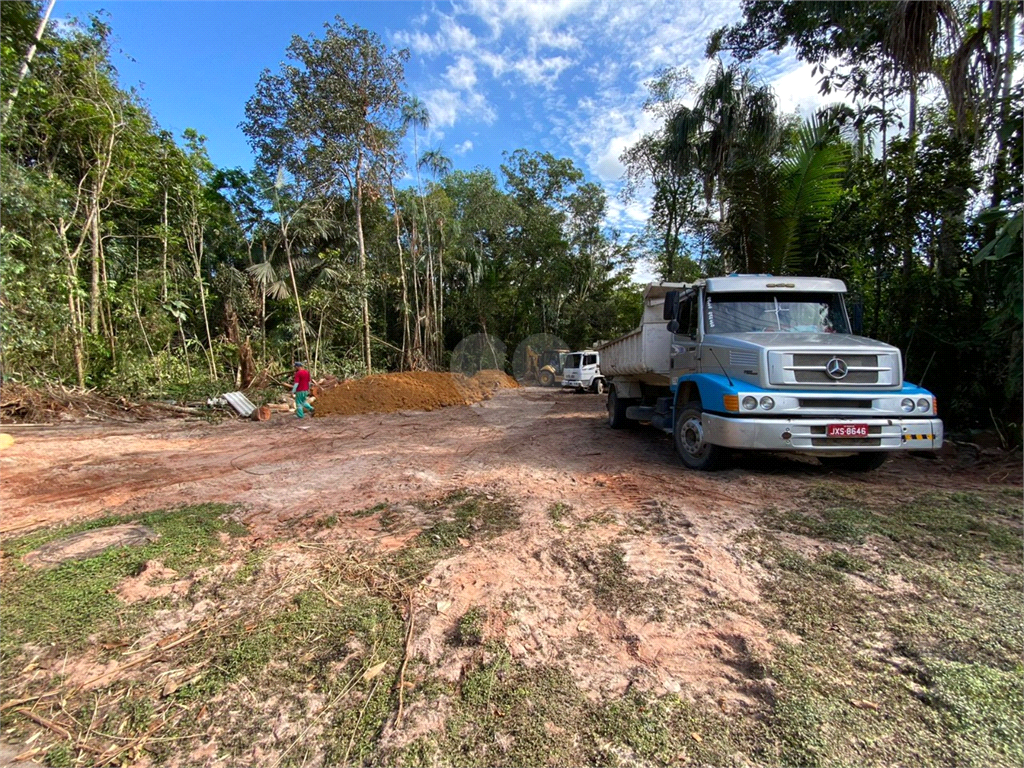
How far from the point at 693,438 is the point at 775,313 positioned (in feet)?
6.96

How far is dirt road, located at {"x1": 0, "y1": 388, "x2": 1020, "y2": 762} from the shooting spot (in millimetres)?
2361

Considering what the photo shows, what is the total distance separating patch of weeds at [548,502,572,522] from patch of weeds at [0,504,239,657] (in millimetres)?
2753

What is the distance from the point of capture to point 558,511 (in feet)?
14.4

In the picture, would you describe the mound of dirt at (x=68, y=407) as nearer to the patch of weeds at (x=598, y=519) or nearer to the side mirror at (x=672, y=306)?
the patch of weeds at (x=598, y=519)

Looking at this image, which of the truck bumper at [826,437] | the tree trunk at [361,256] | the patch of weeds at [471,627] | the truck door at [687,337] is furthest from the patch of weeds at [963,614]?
the tree trunk at [361,256]

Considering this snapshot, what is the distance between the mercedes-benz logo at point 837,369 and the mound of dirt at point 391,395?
1161cm

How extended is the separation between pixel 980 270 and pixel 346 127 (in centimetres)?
2043

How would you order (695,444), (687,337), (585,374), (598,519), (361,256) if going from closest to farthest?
(598,519)
(695,444)
(687,337)
(361,256)
(585,374)

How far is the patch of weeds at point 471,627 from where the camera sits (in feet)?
7.93

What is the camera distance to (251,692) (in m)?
2.07

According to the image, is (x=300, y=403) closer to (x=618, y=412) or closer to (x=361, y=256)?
(x=618, y=412)

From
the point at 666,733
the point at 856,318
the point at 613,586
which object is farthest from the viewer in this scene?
the point at 856,318

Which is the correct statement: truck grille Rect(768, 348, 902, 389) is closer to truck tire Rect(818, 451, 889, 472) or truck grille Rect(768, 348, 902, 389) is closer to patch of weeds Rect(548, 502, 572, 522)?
truck tire Rect(818, 451, 889, 472)

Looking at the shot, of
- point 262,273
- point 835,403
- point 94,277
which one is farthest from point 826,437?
point 262,273
